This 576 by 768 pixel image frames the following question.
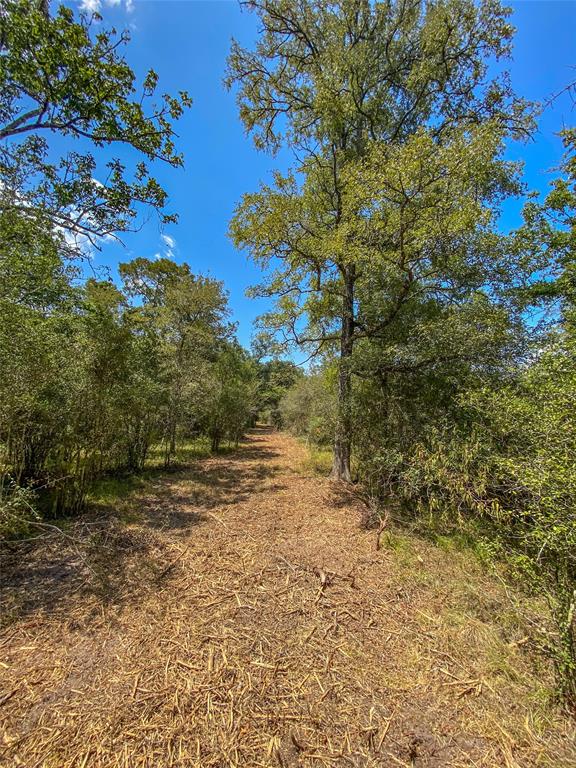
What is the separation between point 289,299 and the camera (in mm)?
6832

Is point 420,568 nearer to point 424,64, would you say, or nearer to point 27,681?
point 27,681

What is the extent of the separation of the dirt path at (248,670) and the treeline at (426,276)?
0.78m

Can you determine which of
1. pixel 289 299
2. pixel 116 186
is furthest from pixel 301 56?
pixel 116 186

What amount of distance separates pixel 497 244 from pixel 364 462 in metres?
4.20

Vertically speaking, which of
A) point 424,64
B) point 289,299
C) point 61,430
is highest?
point 424,64

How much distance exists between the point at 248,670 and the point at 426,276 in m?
5.27

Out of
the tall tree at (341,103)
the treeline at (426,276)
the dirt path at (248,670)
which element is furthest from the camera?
the tall tree at (341,103)

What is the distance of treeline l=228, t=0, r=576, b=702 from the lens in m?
2.76

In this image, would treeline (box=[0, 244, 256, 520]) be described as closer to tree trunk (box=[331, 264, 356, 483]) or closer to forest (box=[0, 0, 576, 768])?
forest (box=[0, 0, 576, 768])

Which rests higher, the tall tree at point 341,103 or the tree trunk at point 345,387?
the tall tree at point 341,103

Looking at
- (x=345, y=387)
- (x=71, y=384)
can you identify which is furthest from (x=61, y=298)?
(x=345, y=387)

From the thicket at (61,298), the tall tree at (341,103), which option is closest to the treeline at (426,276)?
Answer: the tall tree at (341,103)

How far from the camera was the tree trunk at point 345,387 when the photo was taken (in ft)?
18.2

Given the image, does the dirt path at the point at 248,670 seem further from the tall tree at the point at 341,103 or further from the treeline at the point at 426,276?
the tall tree at the point at 341,103
